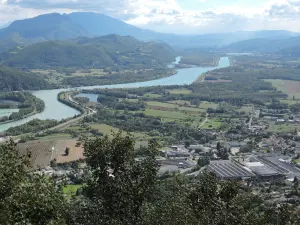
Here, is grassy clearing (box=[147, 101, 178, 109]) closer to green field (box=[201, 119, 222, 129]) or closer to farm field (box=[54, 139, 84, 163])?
green field (box=[201, 119, 222, 129])

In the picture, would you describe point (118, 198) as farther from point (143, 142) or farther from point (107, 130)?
point (107, 130)

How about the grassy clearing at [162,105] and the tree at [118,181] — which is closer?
the tree at [118,181]

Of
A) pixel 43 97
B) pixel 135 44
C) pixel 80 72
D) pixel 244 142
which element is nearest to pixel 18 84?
pixel 43 97

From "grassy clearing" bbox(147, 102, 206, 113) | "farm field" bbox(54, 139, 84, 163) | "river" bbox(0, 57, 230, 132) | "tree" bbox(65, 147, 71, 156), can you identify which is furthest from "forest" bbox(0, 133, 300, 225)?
"grassy clearing" bbox(147, 102, 206, 113)

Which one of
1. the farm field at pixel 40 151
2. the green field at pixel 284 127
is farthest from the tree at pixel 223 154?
the farm field at pixel 40 151

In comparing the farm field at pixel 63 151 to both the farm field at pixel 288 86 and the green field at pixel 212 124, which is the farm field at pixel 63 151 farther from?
the farm field at pixel 288 86

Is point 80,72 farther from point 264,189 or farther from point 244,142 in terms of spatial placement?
point 264,189
